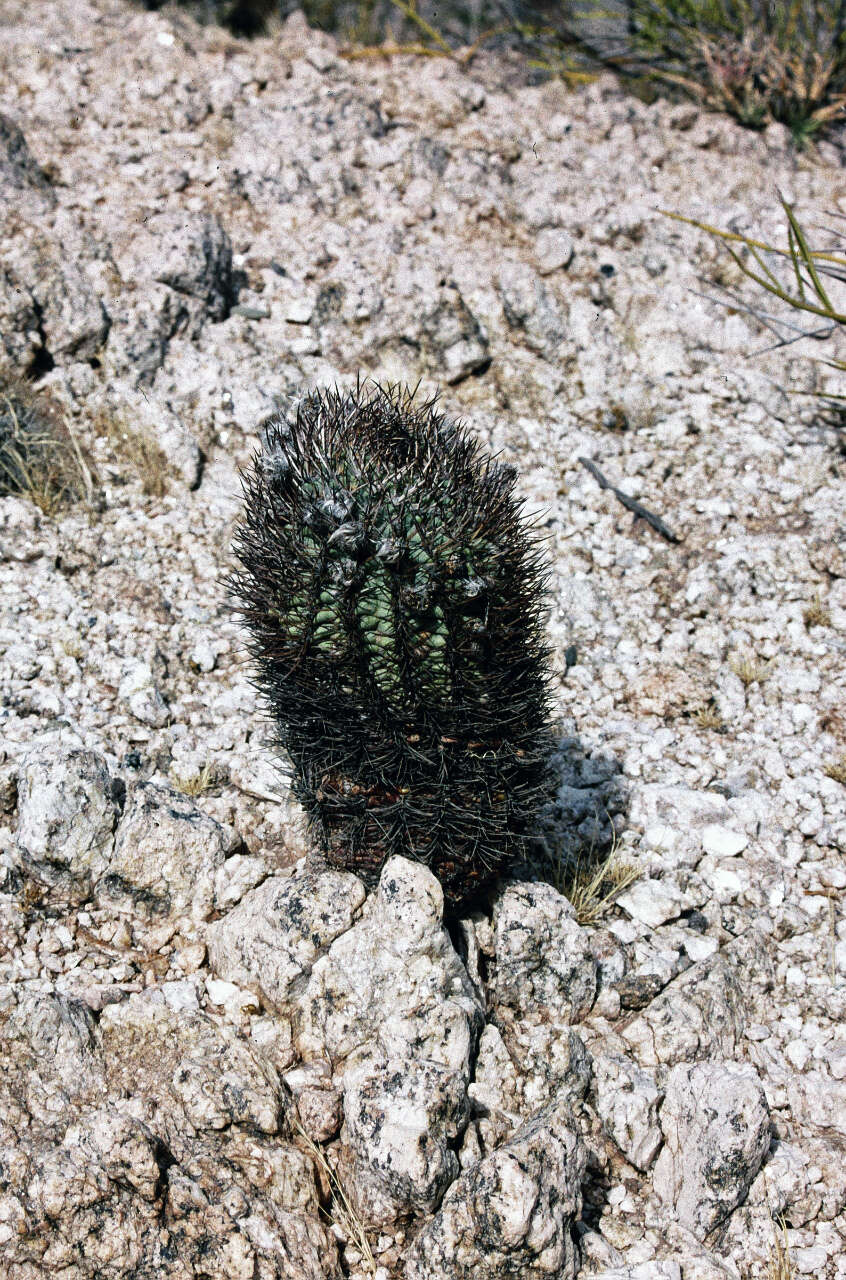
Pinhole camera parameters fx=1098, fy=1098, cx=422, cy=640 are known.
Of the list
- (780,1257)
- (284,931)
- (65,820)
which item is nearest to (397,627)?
(284,931)

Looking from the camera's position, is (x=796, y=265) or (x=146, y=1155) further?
(x=796, y=265)

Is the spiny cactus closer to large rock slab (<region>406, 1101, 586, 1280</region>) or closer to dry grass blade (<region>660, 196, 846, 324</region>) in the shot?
large rock slab (<region>406, 1101, 586, 1280</region>)

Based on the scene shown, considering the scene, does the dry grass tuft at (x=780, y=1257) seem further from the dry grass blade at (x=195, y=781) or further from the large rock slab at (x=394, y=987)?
the dry grass blade at (x=195, y=781)

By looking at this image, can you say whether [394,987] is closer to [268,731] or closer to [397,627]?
[397,627]

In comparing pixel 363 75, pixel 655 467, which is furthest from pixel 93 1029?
pixel 363 75

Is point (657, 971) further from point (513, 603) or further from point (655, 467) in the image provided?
point (655, 467)

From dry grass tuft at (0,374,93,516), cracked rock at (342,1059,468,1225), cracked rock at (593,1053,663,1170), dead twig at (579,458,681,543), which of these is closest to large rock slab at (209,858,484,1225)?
cracked rock at (342,1059,468,1225)

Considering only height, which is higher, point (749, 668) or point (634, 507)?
point (634, 507)

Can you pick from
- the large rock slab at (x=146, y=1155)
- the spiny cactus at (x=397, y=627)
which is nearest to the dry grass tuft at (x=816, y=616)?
the spiny cactus at (x=397, y=627)
